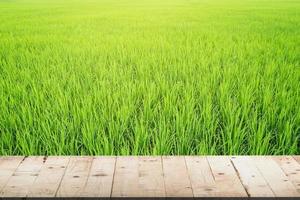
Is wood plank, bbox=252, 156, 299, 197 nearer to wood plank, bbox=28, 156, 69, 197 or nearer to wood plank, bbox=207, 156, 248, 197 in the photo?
wood plank, bbox=207, 156, 248, 197

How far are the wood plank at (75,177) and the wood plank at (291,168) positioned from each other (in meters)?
0.88

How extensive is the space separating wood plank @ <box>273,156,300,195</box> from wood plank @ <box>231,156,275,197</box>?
122 millimetres

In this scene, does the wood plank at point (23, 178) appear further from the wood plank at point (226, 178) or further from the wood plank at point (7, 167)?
the wood plank at point (226, 178)

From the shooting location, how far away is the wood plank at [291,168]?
2.32m

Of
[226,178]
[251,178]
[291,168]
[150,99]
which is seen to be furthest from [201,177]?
[150,99]

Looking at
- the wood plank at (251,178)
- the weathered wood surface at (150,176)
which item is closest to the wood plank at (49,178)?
the weathered wood surface at (150,176)

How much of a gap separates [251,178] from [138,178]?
0.49 m

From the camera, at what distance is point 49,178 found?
91.3 inches

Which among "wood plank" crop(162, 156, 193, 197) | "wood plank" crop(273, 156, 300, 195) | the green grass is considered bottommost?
the green grass

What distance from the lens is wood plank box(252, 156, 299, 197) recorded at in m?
2.21

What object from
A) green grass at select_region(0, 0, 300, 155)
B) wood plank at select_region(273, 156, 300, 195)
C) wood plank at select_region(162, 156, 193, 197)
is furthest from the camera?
green grass at select_region(0, 0, 300, 155)

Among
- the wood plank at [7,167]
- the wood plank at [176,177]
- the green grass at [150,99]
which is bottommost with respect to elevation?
the green grass at [150,99]

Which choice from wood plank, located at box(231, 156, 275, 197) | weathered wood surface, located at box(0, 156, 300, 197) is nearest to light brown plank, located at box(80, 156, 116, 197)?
weathered wood surface, located at box(0, 156, 300, 197)

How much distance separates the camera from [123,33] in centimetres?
942
